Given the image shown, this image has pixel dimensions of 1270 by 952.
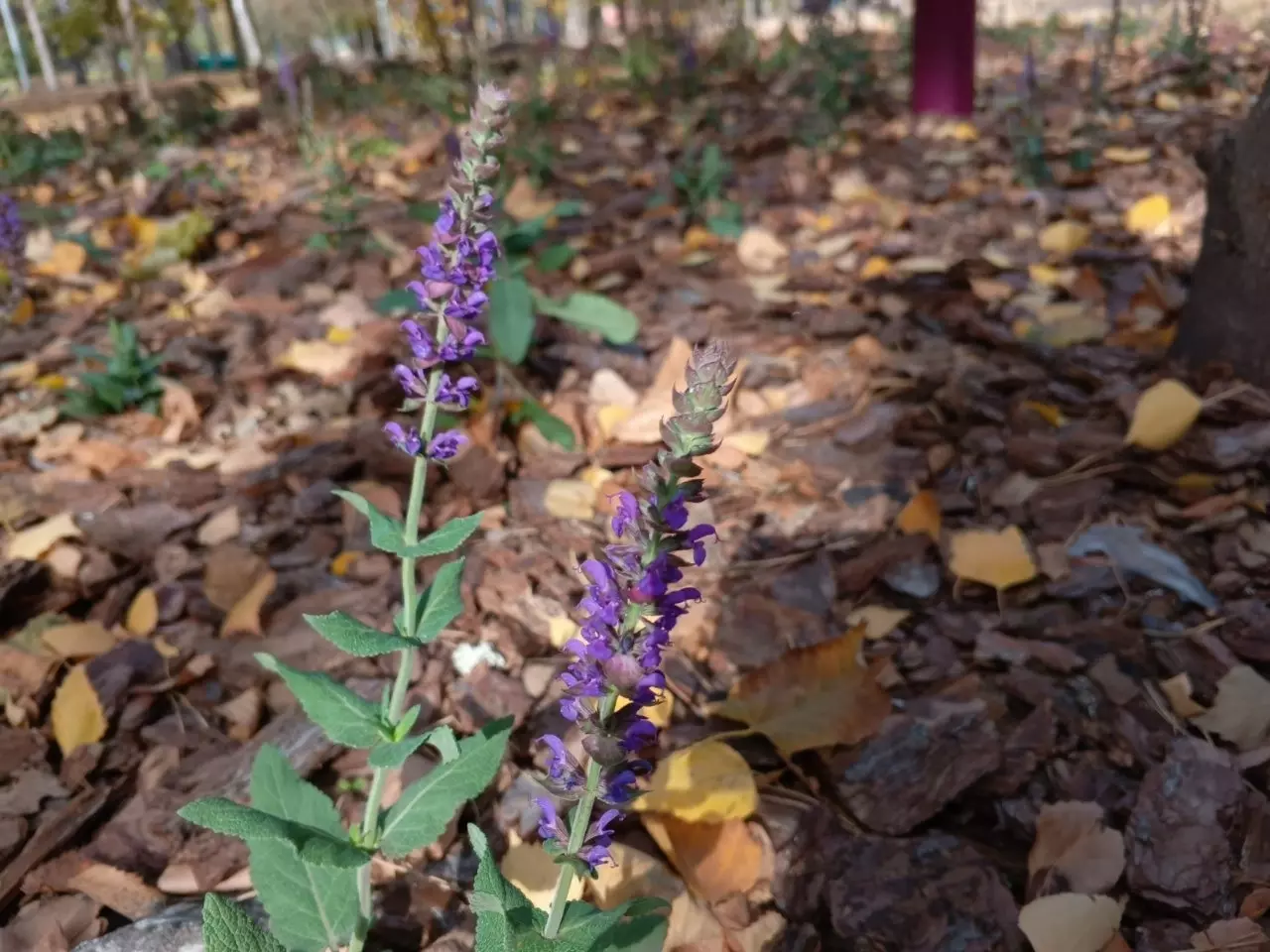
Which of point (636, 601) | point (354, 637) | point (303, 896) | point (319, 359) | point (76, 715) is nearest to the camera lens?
point (636, 601)

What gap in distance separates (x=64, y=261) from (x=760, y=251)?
2.74 meters

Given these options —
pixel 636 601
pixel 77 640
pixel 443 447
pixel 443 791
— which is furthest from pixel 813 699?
pixel 77 640

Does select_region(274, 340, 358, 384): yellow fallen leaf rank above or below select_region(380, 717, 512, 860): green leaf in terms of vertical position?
above

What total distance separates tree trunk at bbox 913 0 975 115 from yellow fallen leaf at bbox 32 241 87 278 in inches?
159

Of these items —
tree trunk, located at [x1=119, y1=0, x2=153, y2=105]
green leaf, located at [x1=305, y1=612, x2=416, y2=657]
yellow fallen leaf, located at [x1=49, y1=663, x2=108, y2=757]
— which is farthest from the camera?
tree trunk, located at [x1=119, y1=0, x2=153, y2=105]

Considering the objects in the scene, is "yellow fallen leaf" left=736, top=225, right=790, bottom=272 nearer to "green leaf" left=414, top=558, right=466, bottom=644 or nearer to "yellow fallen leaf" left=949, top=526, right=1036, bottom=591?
"yellow fallen leaf" left=949, top=526, right=1036, bottom=591

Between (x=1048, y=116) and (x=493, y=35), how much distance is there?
646cm

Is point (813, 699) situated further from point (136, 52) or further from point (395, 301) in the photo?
point (136, 52)

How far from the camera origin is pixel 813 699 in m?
1.84

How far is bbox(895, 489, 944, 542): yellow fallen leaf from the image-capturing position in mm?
2303

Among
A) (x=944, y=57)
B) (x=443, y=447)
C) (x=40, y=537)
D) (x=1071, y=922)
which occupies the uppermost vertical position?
(x=944, y=57)

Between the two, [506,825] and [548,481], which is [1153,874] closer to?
[506,825]

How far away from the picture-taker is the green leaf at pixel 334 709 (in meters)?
1.44

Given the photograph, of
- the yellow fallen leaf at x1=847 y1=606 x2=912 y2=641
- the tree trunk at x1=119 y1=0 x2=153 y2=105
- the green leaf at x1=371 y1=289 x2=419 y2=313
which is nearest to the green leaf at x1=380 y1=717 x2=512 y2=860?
the yellow fallen leaf at x1=847 y1=606 x2=912 y2=641
